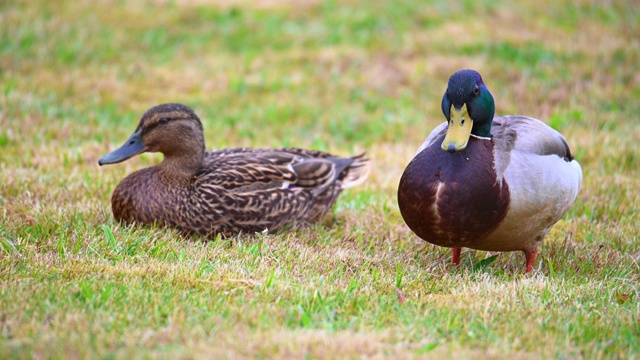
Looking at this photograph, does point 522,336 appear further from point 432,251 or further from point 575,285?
point 432,251

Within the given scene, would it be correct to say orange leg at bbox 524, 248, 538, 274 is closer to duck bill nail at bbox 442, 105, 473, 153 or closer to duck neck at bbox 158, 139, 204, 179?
duck bill nail at bbox 442, 105, 473, 153

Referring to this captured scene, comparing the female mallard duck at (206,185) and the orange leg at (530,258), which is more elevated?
the female mallard duck at (206,185)

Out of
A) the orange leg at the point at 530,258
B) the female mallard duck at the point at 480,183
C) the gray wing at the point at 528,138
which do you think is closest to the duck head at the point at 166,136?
the female mallard duck at the point at 480,183

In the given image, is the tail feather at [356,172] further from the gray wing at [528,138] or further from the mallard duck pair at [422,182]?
the gray wing at [528,138]

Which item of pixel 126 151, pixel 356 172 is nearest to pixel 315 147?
pixel 356 172

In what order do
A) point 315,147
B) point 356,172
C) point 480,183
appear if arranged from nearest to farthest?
point 480,183, point 356,172, point 315,147

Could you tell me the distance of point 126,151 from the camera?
5.14 metres

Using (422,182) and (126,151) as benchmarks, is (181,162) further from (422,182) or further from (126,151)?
(422,182)

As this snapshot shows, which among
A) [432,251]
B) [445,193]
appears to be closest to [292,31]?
[432,251]

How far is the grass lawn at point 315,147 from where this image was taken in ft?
11.4

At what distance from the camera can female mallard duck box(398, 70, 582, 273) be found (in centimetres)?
414

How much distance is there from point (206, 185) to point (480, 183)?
1.88m

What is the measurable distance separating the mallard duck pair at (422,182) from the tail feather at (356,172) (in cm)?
2

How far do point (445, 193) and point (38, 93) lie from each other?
5.43 m
